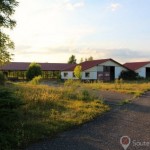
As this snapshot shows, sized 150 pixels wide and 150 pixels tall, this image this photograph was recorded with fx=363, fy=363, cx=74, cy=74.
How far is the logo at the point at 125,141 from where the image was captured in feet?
32.0

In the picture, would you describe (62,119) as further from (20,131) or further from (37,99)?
(37,99)

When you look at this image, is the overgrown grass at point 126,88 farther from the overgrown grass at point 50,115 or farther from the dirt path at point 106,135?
the dirt path at point 106,135

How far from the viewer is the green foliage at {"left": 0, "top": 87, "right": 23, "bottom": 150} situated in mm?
10040

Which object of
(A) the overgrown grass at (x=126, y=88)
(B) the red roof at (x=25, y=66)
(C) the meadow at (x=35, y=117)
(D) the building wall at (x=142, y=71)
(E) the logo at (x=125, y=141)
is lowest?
(E) the logo at (x=125, y=141)

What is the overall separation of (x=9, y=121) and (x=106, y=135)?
10.2 ft

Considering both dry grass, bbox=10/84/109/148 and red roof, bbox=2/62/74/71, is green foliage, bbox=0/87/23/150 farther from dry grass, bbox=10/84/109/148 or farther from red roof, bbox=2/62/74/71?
red roof, bbox=2/62/74/71

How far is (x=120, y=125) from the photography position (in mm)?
13336

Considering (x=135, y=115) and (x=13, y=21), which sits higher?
(x=13, y=21)

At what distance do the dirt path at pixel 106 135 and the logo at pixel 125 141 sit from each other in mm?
99

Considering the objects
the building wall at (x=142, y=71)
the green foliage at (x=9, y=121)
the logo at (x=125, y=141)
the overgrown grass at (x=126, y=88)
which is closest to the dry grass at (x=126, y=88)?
the overgrown grass at (x=126, y=88)

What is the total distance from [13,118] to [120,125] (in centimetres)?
403

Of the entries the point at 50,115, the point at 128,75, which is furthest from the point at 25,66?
the point at 50,115

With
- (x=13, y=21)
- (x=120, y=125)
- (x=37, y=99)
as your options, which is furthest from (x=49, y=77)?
(x=120, y=125)

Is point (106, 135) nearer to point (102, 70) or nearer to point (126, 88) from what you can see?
point (126, 88)
